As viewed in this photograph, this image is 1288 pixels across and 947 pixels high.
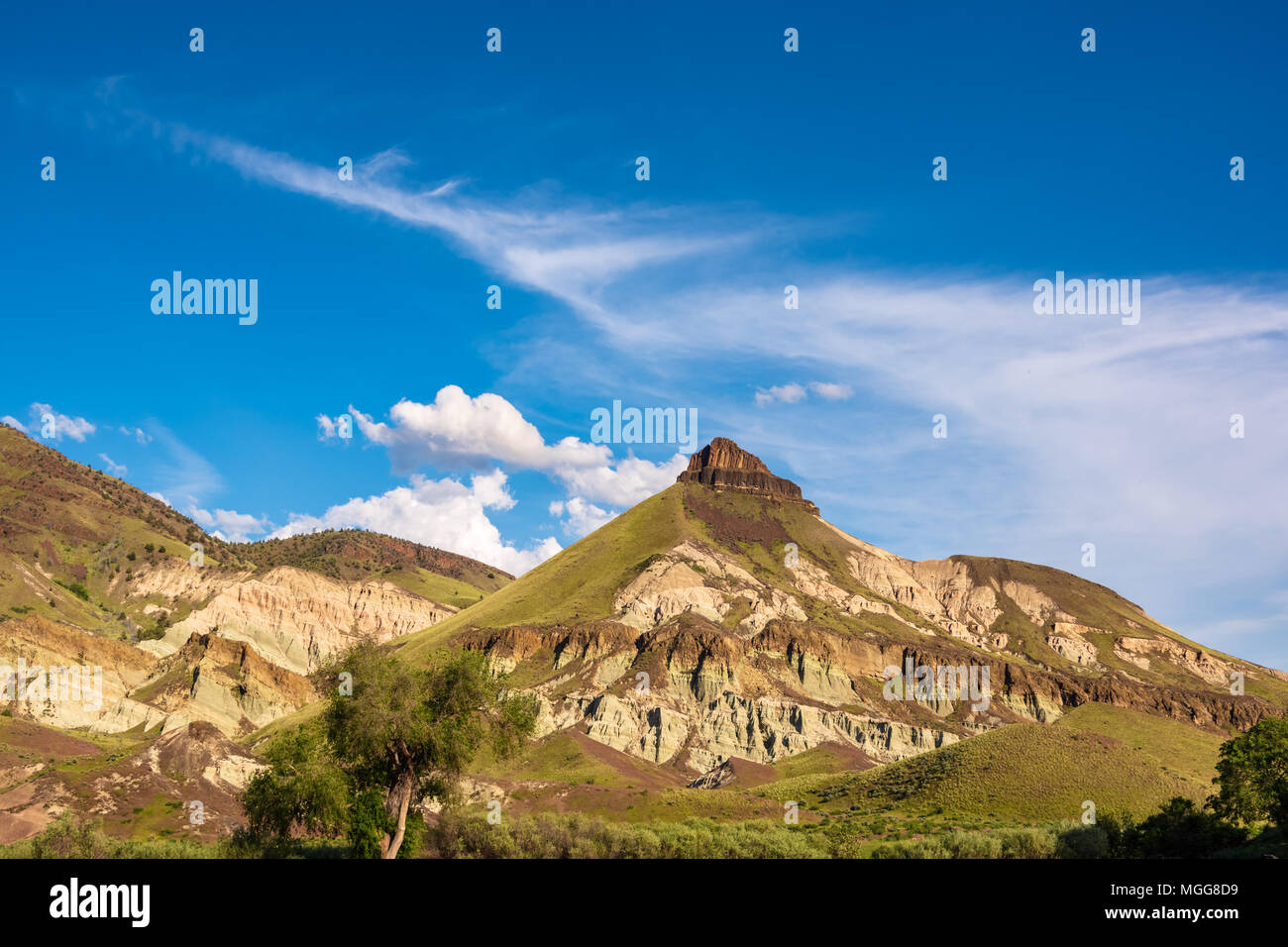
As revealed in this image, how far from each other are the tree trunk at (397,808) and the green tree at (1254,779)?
2207 inches

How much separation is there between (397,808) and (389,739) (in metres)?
5.26

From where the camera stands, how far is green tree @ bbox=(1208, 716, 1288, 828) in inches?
2470

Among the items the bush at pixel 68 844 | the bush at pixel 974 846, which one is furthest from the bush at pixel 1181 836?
the bush at pixel 68 844

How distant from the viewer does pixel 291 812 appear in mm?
49625

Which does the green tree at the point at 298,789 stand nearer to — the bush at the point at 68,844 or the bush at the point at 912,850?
the bush at the point at 68,844

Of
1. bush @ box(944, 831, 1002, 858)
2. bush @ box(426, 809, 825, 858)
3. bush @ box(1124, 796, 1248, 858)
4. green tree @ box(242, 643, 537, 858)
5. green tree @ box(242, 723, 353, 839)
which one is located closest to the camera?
green tree @ box(242, 643, 537, 858)

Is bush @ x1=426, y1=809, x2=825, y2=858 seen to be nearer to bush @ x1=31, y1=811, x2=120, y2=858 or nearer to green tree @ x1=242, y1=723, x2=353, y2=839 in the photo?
green tree @ x1=242, y1=723, x2=353, y2=839

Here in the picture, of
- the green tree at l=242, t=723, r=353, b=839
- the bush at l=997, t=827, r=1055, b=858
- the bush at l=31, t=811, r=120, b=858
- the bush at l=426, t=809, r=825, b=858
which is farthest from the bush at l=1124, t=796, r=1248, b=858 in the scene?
the bush at l=31, t=811, r=120, b=858

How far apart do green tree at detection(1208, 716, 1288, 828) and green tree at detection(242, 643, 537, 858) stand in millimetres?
50651
